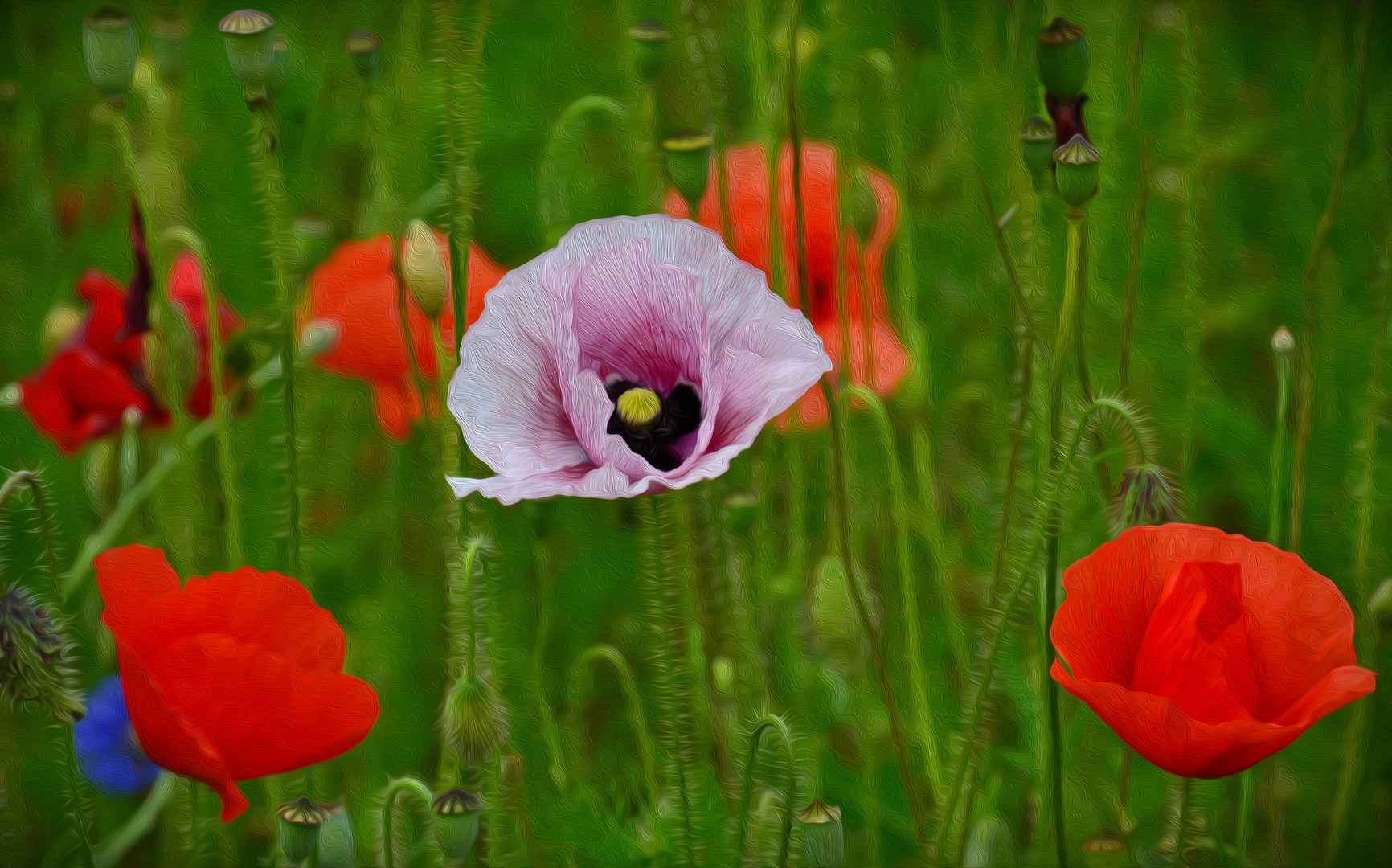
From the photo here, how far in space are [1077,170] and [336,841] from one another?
1.52ft

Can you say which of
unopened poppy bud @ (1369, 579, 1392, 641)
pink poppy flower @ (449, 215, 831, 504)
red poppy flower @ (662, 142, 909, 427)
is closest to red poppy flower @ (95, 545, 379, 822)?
pink poppy flower @ (449, 215, 831, 504)

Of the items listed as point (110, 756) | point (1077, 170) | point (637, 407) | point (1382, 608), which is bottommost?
point (110, 756)

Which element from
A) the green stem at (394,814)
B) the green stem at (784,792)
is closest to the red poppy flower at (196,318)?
the green stem at (394,814)

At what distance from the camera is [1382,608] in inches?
21.5

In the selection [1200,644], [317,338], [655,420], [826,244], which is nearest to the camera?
[1200,644]

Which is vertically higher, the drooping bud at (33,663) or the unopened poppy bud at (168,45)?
the unopened poppy bud at (168,45)

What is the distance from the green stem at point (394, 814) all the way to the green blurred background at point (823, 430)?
3cm

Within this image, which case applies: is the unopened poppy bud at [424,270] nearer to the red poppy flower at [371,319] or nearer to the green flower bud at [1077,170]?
the red poppy flower at [371,319]

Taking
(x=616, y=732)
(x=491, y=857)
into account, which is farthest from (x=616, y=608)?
(x=491, y=857)

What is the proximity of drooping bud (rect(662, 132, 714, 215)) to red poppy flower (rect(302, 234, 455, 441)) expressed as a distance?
7.2 inches

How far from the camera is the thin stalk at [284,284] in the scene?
582 mm

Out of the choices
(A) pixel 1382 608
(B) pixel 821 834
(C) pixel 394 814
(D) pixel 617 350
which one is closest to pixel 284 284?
(D) pixel 617 350

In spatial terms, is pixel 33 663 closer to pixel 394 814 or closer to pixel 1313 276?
pixel 394 814

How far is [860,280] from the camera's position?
2.56 ft
